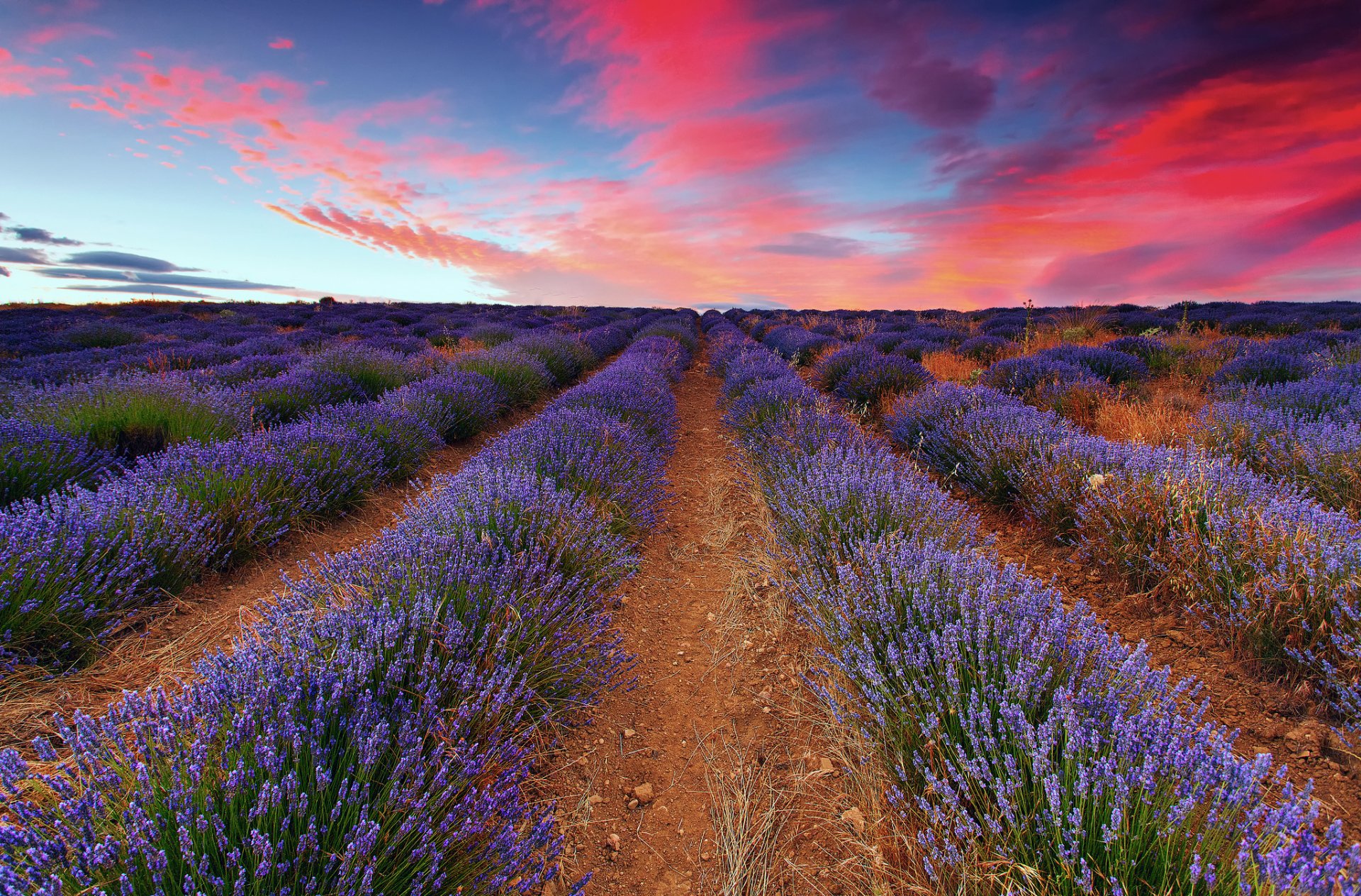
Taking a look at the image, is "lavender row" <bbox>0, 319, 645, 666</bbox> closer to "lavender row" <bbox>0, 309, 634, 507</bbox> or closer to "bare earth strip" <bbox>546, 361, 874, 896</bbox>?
"lavender row" <bbox>0, 309, 634, 507</bbox>

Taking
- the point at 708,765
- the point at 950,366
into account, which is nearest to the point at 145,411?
the point at 708,765

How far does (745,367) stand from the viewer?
850cm

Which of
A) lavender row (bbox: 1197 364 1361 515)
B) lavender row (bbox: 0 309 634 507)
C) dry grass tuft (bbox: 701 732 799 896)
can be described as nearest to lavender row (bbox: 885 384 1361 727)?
lavender row (bbox: 1197 364 1361 515)

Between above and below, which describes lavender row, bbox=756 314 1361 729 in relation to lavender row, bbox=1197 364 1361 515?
below

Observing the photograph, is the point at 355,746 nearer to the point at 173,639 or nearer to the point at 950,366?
the point at 173,639

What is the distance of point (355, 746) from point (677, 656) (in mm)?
1733

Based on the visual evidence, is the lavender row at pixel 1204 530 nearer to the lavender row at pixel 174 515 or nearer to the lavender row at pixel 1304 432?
the lavender row at pixel 1304 432

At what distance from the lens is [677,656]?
9.69 ft

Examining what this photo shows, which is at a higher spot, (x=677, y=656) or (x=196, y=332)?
(x=196, y=332)

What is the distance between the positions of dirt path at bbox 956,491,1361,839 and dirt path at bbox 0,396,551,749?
3754 mm

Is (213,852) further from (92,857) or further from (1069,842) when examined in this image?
(1069,842)

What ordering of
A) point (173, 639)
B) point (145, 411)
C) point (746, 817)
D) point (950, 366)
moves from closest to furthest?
point (746, 817) → point (173, 639) → point (145, 411) → point (950, 366)

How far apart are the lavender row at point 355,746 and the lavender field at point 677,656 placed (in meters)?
0.02

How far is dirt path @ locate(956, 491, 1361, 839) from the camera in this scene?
197 cm
